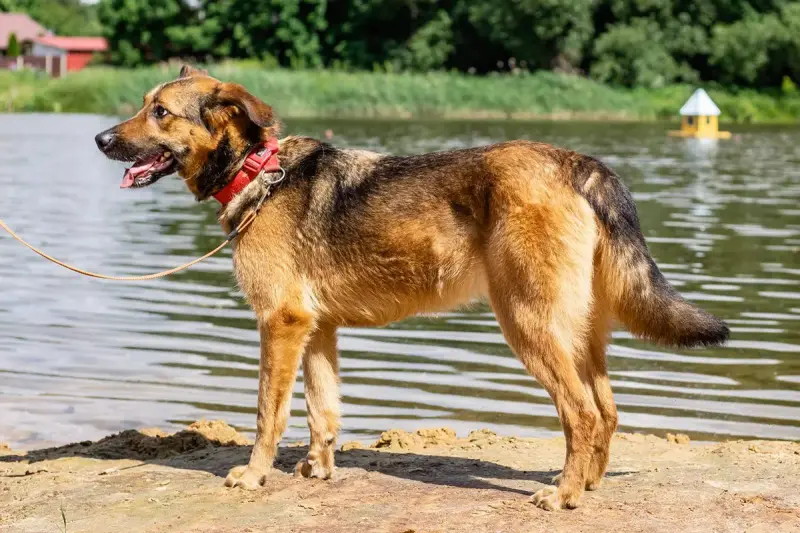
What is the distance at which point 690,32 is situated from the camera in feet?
216

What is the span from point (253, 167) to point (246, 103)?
1.27ft

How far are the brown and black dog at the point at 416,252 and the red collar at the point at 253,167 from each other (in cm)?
5

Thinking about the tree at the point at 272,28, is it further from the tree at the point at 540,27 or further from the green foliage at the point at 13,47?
the green foliage at the point at 13,47

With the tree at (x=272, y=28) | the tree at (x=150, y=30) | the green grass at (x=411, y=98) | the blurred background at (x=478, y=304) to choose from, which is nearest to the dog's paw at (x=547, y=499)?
the blurred background at (x=478, y=304)

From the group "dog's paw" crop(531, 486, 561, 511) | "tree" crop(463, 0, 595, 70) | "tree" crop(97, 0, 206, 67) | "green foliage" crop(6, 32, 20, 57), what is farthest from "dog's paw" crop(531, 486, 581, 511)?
"green foliage" crop(6, 32, 20, 57)

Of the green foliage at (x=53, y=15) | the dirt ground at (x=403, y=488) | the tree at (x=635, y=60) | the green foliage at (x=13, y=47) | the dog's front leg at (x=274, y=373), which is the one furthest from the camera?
the green foliage at (x=53, y=15)

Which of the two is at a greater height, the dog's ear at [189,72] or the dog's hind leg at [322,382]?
the dog's ear at [189,72]

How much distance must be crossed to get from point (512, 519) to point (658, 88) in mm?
57096

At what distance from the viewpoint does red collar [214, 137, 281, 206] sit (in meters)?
7.26

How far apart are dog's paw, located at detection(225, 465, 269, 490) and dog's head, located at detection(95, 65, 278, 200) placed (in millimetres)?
1664

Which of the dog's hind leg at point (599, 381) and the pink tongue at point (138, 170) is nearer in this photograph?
the dog's hind leg at point (599, 381)

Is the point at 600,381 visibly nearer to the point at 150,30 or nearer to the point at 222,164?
the point at 222,164

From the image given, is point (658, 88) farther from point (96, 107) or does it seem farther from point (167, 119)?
point (167, 119)

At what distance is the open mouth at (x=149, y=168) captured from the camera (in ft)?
23.9
